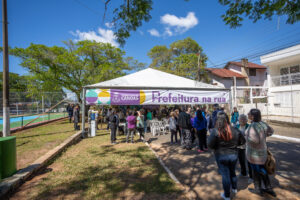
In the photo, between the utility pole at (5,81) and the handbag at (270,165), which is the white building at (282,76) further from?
the utility pole at (5,81)

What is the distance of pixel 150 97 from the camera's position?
8.62 metres

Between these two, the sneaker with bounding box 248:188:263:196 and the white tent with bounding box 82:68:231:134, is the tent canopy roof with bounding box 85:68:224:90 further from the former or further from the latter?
the sneaker with bounding box 248:188:263:196

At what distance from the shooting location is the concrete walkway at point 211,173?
9.93 ft

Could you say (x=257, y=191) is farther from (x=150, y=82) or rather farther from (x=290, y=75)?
(x=290, y=75)

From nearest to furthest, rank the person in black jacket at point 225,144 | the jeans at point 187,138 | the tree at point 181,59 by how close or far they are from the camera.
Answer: the person in black jacket at point 225,144 → the jeans at point 187,138 → the tree at point 181,59

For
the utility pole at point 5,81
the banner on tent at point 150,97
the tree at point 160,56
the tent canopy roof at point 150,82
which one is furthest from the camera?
the tree at point 160,56

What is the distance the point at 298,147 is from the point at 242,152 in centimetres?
435

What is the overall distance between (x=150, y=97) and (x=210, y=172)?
532cm

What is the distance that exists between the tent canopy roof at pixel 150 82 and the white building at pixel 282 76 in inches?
337

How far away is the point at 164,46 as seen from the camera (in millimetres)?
34875

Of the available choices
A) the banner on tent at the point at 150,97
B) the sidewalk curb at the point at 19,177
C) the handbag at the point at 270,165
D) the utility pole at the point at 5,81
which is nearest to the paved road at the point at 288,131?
the banner on tent at the point at 150,97

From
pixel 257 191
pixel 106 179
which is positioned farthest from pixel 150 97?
pixel 257 191

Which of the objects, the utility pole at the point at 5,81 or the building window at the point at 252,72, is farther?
the building window at the point at 252,72

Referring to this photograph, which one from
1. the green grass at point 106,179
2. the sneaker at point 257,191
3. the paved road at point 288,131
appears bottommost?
the paved road at point 288,131
